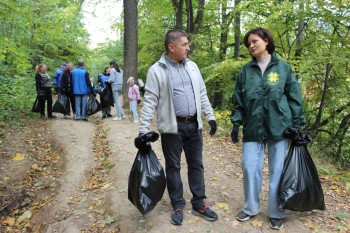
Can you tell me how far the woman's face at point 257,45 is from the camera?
11.7 ft

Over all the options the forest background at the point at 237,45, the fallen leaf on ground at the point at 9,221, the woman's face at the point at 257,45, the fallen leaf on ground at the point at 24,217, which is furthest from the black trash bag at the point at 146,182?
the forest background at the point at 237,45

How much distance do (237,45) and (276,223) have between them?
403 inches

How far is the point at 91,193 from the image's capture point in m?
5.17

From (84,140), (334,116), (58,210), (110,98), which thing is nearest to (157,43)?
(110,98)

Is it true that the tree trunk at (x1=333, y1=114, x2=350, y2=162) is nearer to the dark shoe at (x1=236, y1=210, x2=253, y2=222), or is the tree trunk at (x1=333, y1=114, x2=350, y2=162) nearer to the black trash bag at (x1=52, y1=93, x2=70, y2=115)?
the dark shoe at (x1=236, y1=210, x2=253, y2=222)

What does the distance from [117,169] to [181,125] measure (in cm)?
267

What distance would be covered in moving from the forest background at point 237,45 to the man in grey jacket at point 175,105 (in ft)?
11.4

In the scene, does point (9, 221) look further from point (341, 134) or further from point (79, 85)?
point (341, 134)

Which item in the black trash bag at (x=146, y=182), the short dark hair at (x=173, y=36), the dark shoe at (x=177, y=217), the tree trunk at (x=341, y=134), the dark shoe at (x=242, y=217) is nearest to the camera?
the short dark hair at (x=173, y=36)

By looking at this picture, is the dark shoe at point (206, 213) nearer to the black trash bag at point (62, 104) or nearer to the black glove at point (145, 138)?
the black glove at point (145, 138)

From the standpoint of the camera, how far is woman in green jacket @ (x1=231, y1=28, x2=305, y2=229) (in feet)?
11.7

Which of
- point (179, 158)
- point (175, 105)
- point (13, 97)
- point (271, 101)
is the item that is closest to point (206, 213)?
point (179, 158)

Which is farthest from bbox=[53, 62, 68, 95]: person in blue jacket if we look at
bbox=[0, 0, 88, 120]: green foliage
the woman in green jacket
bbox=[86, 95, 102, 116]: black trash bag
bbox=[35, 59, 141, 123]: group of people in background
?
the woman in green jacket

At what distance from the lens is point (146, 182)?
12.0ft
